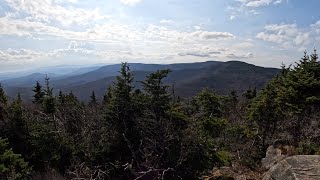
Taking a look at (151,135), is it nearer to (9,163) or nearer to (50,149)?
(9,163)

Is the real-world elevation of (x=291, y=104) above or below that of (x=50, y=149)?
above

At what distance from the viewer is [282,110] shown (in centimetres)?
2384

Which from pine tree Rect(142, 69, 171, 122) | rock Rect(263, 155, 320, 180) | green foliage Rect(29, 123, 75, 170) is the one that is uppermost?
pine tree Rect(142, 69, 171, 122)

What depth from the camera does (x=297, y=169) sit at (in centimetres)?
1016

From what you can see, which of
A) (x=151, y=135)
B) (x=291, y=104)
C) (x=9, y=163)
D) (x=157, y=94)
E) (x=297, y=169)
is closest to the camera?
(x=297, y=169)

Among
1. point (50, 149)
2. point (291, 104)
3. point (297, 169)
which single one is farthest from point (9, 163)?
point (291, 104)

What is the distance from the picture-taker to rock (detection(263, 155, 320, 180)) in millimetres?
9812

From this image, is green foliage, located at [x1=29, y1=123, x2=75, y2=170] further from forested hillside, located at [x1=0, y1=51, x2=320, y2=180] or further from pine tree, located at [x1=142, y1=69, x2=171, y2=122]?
pine tree, located at [x1=142, y1=69, x2=171, y2=122]

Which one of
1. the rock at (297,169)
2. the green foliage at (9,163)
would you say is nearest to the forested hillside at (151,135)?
the green foliage at (9,163)

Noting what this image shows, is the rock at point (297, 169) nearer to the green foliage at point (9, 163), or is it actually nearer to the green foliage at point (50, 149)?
the green foliage at point (9, 163)

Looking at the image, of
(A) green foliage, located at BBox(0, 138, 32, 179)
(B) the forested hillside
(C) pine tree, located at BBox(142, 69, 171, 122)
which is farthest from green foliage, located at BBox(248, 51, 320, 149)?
(A) green foliage, located at BBox(0, 138, 32, 179)

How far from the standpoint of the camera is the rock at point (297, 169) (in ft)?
32.2

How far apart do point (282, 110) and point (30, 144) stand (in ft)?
56.9

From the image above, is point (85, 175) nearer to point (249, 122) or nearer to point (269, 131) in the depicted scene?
point (269, 131)
